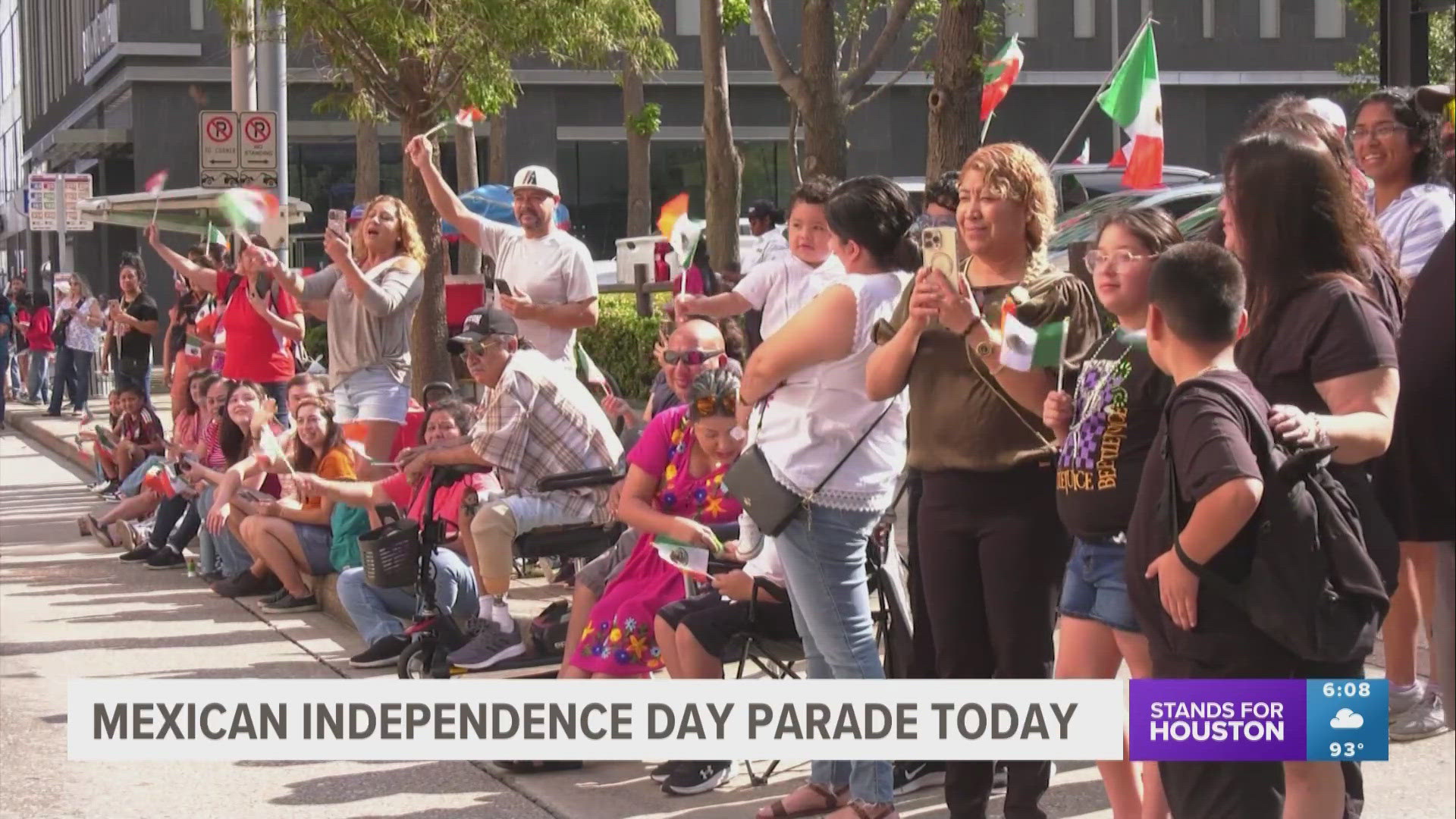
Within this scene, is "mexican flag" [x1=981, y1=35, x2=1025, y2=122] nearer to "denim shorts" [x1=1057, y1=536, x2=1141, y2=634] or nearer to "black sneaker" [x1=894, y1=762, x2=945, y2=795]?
"black sneaker" [x1=894, y1=762, x2=945, y2=795]

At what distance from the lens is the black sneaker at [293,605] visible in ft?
33.0

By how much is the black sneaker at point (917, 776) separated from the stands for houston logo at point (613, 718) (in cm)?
87

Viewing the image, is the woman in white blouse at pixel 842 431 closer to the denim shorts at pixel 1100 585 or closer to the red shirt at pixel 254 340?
the denim shorts at pixel 1100 585

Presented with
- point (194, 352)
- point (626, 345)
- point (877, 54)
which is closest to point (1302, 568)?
point (194, 352)

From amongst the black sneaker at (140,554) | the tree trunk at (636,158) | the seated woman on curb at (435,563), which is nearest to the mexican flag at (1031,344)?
the seated woman on curb at (435,563)

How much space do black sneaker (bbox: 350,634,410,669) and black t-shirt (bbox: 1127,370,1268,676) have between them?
4729mm

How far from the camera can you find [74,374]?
975 inches

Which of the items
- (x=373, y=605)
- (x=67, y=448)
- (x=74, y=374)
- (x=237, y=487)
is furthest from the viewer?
(x=74, y=374)

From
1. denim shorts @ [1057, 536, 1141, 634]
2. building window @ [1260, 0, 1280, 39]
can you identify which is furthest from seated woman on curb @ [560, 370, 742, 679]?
building window @ [1260, 0, 1280, 39]

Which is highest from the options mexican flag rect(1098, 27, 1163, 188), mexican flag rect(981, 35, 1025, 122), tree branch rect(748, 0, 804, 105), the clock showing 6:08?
tree branch rect(748, 0, 804, 105)

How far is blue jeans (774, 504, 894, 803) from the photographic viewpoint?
5.32 metres

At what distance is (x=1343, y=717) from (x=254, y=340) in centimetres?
897

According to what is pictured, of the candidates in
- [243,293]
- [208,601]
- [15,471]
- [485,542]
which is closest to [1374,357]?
[485,542]

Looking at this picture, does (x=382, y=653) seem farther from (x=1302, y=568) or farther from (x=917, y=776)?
(x=1302, y=568)
